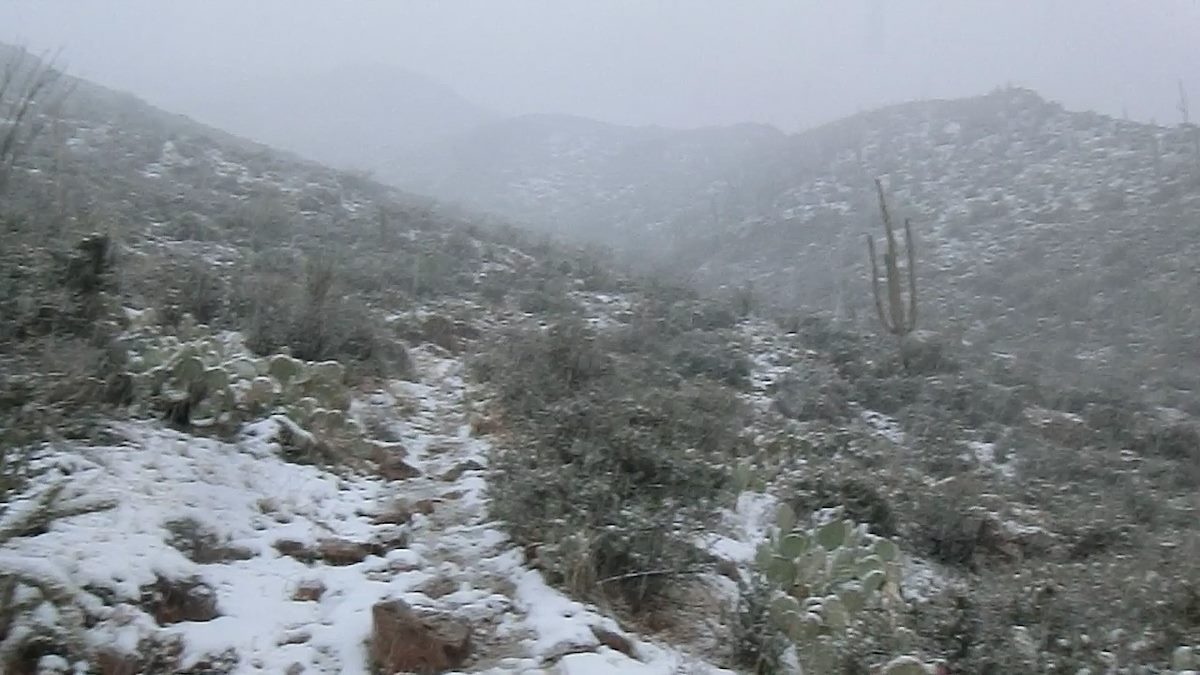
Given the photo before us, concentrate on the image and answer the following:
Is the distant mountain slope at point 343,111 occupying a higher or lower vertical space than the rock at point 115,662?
higher

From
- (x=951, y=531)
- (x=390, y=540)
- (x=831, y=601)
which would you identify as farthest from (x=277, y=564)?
(x=951, y=531)

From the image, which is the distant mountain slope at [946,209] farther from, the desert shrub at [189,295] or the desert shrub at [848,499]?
the desert shrub at [189,295]

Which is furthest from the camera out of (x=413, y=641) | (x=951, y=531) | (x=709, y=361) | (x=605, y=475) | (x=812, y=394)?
(x=709, y=361)

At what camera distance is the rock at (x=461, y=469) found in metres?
6.16

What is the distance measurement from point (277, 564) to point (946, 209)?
91.7 feet

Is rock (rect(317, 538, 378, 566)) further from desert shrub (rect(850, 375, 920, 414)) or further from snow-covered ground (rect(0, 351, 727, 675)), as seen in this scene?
desert shrub (rect(850, 375, 920, 414))

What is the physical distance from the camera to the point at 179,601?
3.86m

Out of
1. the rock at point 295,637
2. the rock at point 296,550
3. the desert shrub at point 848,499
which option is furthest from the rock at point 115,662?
the desert shrub at point 848,499

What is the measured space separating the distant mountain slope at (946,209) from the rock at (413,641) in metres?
15.0

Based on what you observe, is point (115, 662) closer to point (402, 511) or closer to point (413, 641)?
point (413, 641)

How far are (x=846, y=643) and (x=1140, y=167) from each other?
28.9 meters

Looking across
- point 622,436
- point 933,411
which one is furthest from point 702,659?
point 933,411

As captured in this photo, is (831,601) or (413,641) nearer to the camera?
(413,641)

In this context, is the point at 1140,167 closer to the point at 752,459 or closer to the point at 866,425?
the point at 866,425
